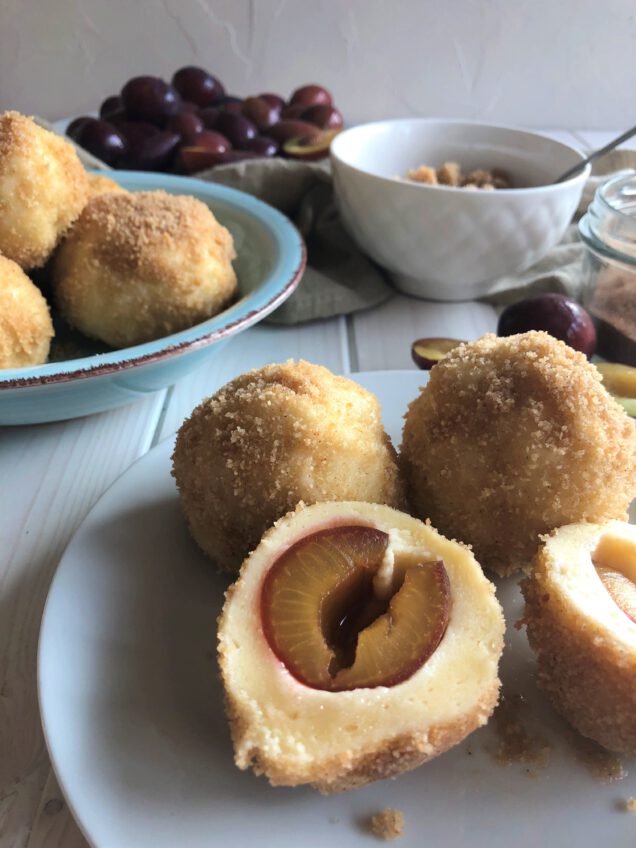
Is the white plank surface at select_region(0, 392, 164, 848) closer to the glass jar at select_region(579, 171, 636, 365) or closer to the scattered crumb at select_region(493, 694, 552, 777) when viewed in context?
the scattered crumb at select_region(493, 694, 552, 777)

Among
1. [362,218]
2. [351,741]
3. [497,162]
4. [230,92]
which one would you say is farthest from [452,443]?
[230,92]

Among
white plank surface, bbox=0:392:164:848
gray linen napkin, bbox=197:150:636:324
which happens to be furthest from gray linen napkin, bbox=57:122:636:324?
white plank surface, bbox=0:392:164:848

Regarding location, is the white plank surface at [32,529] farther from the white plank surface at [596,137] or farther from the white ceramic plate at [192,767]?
the white plank surface at [596,137]

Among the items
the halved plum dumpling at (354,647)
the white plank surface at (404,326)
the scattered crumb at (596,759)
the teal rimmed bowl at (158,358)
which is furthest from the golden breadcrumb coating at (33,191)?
the scattered crumb at (596,759)

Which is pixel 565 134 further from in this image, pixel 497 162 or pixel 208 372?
pixel 208 372

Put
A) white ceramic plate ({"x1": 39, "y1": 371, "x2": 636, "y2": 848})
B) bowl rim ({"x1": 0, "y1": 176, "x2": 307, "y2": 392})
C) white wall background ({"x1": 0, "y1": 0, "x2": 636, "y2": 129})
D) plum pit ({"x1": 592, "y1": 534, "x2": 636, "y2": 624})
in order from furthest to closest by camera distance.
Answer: white wall background ({"x1": 0, "y1": 0, "x2": 636, "y2": 129}), bowl rim ({"x1": 0, "y1": 176, "x2": 307, "y2": 392}), plum pit ({"x1": 592, "y1": 534, "x2": 636, "y2": 624}), white ceramic plate ({"x1": 39, "y1": 371, "x2": 636, "y2": 848})

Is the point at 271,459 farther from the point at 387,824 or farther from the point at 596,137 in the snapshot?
the point at 596,137

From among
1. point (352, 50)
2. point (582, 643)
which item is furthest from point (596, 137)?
point (582, 643)
